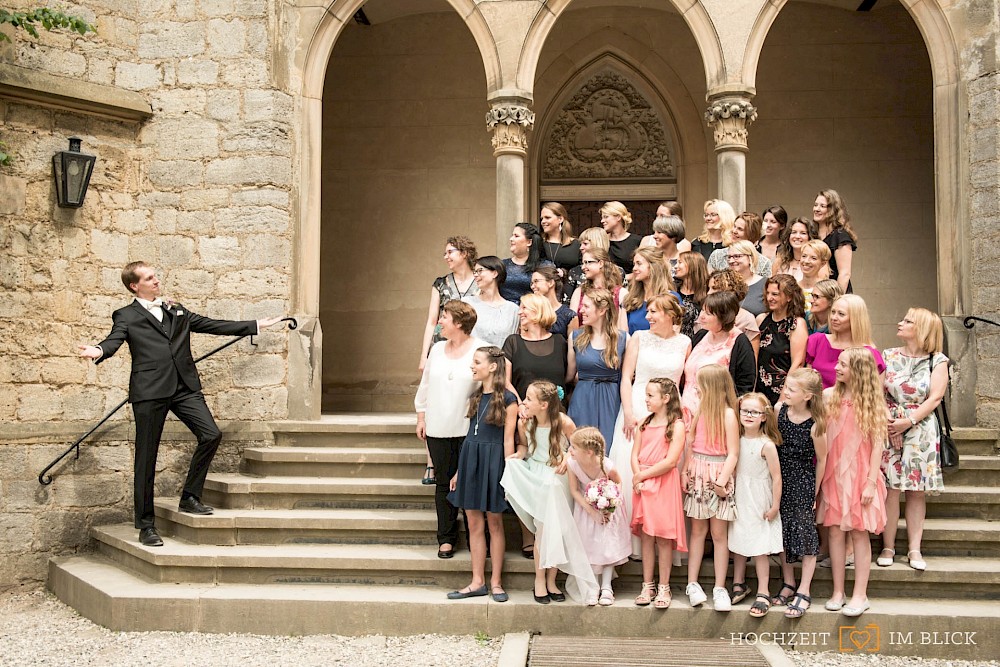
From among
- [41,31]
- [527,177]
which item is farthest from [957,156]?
[41,31]

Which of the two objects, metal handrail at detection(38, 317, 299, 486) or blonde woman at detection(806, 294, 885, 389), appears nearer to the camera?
blonde woman at detection(806, 294, 885, 389)

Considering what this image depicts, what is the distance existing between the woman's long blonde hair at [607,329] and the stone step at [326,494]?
1531 millimetres

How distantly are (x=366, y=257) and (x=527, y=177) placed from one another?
1.94 meters

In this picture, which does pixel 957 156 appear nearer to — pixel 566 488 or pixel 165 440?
pixel 566 488

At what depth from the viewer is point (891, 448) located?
17.5ft

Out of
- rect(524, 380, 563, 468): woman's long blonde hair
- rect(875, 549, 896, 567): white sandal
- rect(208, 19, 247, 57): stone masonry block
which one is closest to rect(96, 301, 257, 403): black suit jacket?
rect(208, 19, 247, 57): stone masonry block

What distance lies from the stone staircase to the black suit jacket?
853 mm

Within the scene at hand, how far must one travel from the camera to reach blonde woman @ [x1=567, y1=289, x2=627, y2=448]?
548cm

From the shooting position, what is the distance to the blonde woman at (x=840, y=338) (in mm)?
5246

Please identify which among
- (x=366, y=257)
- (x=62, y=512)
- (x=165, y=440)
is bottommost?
(x=62, y=512)

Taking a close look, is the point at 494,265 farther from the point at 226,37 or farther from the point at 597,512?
the point at 226,37

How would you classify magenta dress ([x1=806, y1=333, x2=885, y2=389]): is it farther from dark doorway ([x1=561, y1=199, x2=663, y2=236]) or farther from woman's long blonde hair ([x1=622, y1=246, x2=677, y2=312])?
dark doorway ([x1=561, y1=199, x2=663, y2=236])

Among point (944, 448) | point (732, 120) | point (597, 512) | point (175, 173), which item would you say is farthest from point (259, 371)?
point (944, 448)

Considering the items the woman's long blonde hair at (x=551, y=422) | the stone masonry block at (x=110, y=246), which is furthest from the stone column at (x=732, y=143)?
the stone masonry block at (x=110, y=246)
